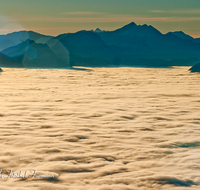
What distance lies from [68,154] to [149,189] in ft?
4.48

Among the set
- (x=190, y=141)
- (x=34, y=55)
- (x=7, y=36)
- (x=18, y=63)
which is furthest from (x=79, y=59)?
(x=7, y=36)

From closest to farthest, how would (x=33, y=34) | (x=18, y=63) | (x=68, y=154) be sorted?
(x=68, y=154)
(x=18, y=63)
(x=33, y=34)

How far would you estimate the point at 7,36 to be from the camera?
4582 inches

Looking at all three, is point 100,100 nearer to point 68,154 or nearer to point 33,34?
point 68,154

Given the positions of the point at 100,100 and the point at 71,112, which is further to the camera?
the point at 100,100

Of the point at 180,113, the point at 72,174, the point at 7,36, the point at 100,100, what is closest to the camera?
the point at 72,174

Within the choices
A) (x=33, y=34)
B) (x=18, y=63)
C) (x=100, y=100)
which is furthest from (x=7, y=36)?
(x=100, y=100)

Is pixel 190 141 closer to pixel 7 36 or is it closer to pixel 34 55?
pixel 34 55

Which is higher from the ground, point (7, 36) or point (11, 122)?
point (7, 36)

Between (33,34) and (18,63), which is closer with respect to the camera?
(18,63)

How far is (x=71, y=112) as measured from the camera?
22.1 ft

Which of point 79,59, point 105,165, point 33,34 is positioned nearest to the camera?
point 105,165

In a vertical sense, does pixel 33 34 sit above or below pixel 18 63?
above

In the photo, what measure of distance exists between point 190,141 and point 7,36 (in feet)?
402
